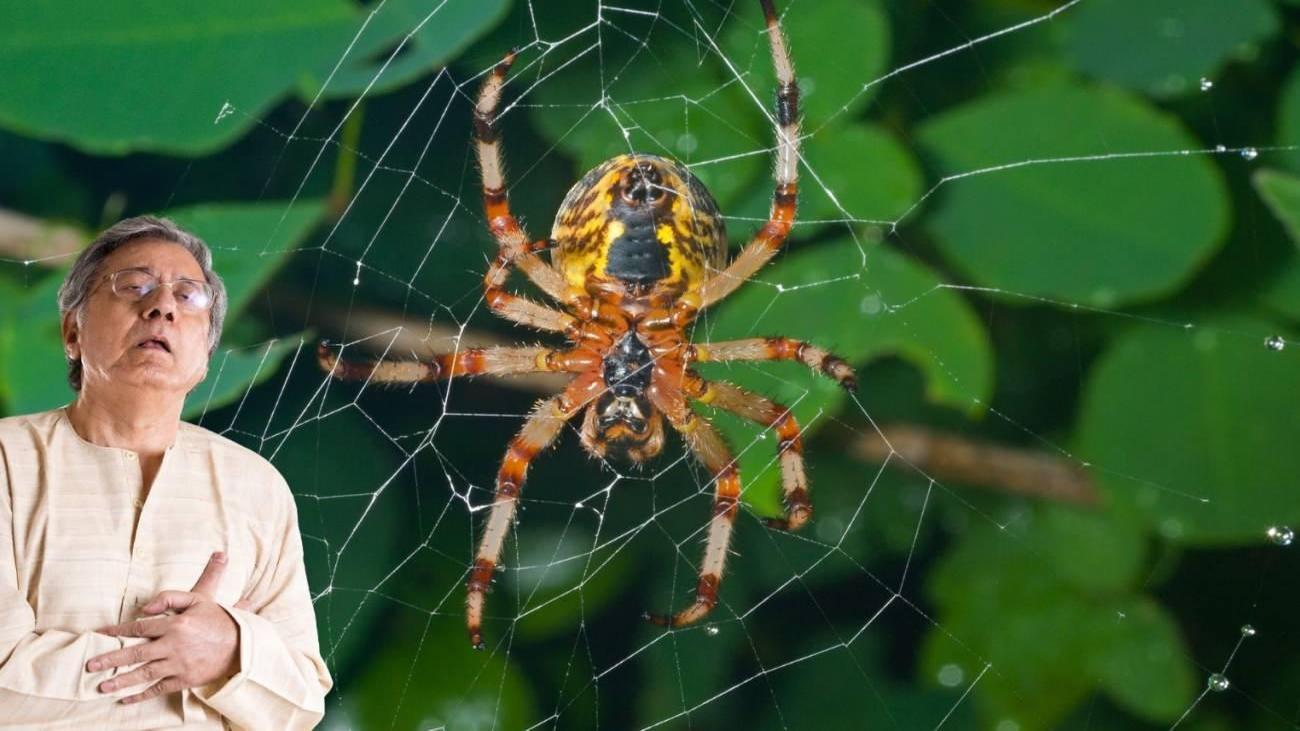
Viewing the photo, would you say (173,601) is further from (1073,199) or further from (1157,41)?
(1157,41)

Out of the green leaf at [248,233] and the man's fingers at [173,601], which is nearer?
A: the man's fingers at [173,601]

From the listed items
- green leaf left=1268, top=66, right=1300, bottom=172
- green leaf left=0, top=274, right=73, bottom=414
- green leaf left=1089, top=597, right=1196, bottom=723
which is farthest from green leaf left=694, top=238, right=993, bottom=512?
green leaf left=0, top=274, right=73, bottom=414

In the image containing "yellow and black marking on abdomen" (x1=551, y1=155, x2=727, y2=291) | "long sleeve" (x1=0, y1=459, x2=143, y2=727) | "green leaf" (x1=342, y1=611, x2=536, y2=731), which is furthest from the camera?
"green leaf" (x1=342, y1=611, x2=536, y2=731)

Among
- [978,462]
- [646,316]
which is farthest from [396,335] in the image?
[978,462]

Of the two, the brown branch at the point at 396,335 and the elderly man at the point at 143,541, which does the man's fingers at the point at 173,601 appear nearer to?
the elderly man at the point at 143,541

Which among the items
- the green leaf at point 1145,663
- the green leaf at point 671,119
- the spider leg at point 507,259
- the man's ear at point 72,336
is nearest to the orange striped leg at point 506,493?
the spider leg at point 507,259

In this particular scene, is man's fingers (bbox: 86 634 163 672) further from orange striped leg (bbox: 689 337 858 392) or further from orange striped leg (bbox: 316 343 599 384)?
orange striped leg (bbox: 689 337 858 392)
